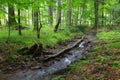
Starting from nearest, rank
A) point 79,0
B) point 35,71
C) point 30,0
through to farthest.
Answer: point 35,71 < point 30,0 < point 79,0

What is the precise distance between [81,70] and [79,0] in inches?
980

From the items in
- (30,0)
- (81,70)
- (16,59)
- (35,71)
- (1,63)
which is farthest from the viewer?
(30,0)

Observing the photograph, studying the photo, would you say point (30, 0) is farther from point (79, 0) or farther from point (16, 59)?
point (79, 0)

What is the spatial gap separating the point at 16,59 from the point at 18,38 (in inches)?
150

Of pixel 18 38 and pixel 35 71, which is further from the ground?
pixel 18 38

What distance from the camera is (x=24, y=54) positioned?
37.2 ft

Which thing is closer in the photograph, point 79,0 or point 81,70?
point 81,70

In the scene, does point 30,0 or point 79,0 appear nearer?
point 30,0

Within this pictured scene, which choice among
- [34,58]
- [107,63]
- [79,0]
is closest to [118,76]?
[107,63]

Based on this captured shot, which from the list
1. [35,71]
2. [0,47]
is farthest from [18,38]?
[35,71]

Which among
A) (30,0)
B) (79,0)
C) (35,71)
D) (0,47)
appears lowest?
(35,71)

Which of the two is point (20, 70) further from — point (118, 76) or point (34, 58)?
point (118, 76)

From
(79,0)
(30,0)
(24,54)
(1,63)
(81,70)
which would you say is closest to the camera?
(81,70)

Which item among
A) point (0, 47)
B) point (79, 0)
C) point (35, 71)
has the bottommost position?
point (35, 71)
